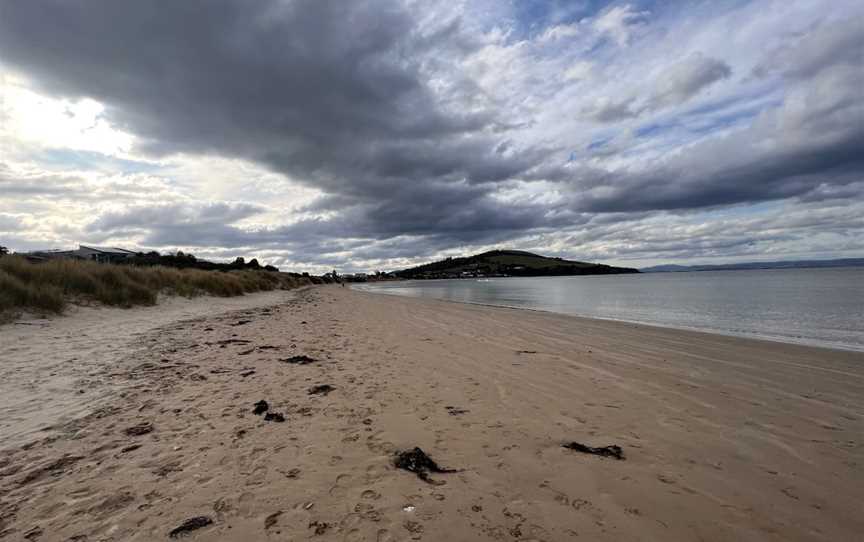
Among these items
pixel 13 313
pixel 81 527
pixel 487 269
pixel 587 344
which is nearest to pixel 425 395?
pixel 81 527

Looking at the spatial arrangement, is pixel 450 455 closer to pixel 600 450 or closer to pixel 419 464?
pixel 419 464

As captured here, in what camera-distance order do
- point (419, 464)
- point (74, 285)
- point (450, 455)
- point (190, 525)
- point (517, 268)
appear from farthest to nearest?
point (517, 268), point (74, 285), point (450, 455), point (419, 464), point (190, 525)

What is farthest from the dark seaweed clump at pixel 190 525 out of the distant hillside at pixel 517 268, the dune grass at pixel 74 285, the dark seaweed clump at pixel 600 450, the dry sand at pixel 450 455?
the distant hillside at pixel 517 268

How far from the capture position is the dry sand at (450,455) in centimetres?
270

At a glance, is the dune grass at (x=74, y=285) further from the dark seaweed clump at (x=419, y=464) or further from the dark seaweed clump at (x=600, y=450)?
the dark seaweed clump at (x=600, y=450)

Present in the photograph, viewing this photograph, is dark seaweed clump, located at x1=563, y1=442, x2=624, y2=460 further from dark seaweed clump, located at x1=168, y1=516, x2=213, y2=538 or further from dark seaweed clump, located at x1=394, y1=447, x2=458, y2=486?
dark seaweed clump, located at x1=168, y1=516, x2=213, y2=538

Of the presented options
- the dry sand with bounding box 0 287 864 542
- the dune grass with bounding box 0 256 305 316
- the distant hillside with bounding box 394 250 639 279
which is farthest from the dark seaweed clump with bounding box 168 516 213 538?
the distant hillside with bounding box 394 250 639 279

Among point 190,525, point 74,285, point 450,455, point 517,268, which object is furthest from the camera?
point 517,268

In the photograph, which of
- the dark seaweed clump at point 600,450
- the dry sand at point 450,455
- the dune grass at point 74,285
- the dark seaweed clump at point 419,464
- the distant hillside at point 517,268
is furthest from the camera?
the distant hillside at point 517,268

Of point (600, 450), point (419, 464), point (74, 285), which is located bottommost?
point (600, 450)

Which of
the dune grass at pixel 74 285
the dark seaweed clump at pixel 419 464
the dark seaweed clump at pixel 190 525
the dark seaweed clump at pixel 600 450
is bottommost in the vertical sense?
the dark seaweed clump at pixel 600 450

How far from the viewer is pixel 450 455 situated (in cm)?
375

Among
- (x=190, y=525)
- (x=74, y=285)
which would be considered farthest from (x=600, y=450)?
(x=74, y=285)

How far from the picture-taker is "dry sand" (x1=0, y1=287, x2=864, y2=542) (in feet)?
8.86
